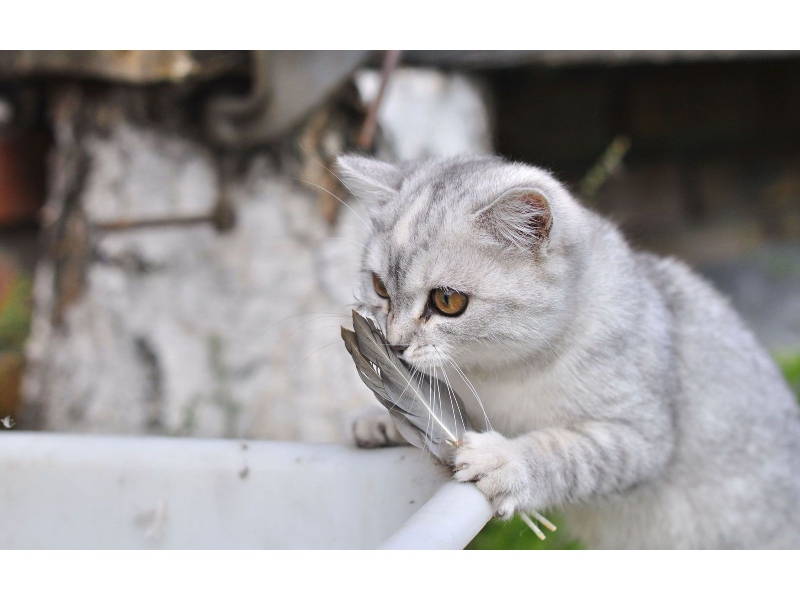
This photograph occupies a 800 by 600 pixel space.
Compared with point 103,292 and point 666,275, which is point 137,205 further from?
point 666,275

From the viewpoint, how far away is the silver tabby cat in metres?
1.38

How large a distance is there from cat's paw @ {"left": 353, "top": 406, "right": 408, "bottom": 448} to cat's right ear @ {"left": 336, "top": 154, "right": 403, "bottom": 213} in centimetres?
43

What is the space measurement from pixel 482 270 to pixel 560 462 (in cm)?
37

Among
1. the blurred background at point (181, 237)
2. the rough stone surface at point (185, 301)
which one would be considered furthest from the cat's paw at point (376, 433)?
the rough stone surface at point (185, 301)

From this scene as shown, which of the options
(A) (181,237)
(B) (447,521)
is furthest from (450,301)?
(A) (181,237)

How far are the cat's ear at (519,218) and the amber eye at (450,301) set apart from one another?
13cm

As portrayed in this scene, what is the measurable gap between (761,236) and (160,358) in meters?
3.27

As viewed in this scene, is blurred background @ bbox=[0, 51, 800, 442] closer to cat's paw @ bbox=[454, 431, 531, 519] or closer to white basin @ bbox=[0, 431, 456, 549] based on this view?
white basin @ bbox=[0, 431, 456, 549]

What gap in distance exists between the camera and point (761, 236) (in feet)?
14.0

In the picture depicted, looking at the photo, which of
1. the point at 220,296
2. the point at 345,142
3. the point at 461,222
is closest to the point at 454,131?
the point at 345,142

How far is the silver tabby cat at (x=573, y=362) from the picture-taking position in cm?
138

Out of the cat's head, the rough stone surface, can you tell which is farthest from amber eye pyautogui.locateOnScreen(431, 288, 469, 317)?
the rough stone surface

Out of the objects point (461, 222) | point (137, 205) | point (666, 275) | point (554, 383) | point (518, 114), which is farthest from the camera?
point (518, 114)

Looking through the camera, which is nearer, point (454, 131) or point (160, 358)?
point (160, 358)
